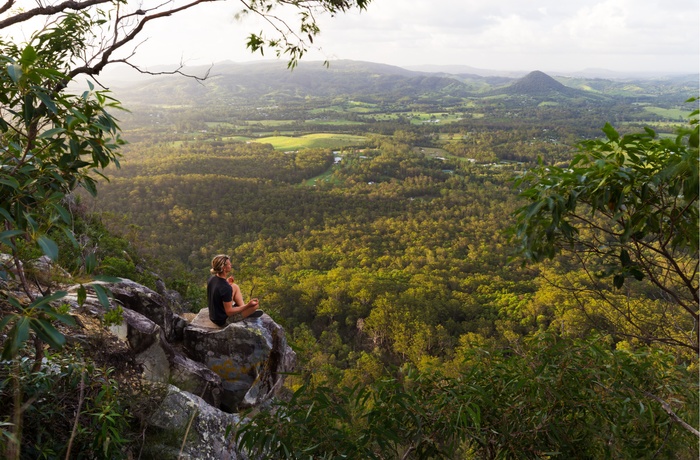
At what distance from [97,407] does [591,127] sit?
127 meters

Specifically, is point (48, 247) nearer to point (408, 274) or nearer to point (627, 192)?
point (627, 192)

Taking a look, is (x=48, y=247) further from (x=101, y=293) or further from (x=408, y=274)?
(x=408, y=274)

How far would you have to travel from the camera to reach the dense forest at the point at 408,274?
2.35 meters

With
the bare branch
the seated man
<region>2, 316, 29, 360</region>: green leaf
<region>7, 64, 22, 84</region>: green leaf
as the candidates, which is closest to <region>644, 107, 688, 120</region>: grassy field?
the seated man

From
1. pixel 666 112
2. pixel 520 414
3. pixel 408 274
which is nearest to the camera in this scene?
pixel 520 414

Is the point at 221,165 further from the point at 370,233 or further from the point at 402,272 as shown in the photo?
the point at 402,272

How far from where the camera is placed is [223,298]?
5105 millimetres

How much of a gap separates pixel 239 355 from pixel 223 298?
749mm

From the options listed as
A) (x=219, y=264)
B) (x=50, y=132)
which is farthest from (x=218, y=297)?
(x=50, y=132)

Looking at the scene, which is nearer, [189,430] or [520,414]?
[520,414]

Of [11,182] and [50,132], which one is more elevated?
[50,132]

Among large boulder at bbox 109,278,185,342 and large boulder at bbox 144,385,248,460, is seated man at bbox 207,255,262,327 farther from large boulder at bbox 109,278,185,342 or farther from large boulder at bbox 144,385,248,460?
large boulder at bbox 144,385,248,460

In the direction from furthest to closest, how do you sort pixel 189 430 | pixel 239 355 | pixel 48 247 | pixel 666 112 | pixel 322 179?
pixel 666 112 → pixel 322 179 → pixel 239 355 → pixel 189 430 → pixel 48 247

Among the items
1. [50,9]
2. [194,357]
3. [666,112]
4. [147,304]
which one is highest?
[666,112]
